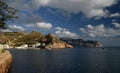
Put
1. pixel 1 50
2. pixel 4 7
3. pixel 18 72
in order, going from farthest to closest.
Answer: pixel 18 72 → pixel 1 50 → pixel 4 7

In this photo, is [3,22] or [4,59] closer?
[3,22]

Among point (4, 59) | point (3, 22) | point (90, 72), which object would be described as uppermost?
point (3, 22)

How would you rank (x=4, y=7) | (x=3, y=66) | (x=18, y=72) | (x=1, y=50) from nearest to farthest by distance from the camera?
(x=4, y=7) → (x=3, y=66) → (x=1, y=50) → (x=18, y=72)

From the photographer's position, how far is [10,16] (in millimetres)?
43219

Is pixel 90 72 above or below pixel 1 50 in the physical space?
below

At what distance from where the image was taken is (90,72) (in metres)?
79.4

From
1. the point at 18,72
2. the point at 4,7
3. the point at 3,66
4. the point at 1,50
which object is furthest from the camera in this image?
the point at 18,72

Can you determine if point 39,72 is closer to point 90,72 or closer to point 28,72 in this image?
point 28,72

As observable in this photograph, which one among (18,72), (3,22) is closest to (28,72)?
(18,72)

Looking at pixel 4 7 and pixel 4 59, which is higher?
pixel 4 7

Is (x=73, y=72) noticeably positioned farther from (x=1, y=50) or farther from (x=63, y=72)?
(x=1, y=50)

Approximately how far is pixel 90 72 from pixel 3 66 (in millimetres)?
38111

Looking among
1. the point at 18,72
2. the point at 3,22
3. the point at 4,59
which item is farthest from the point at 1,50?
the point at 18,72

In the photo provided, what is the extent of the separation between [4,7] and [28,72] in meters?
41.5
